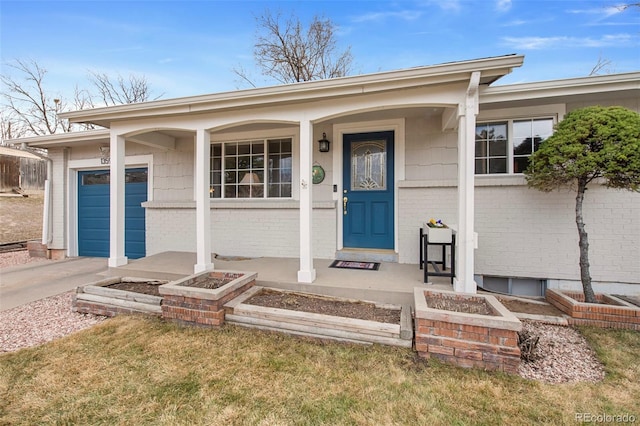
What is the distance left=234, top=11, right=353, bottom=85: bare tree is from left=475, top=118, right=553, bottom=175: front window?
8085 mm

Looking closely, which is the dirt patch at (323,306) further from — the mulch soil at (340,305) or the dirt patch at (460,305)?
the dirt patch at (460,305)

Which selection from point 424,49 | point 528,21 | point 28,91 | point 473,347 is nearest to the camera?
point 473,347

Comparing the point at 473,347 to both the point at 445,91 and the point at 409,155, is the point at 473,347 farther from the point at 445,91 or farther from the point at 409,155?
the point at 409,155

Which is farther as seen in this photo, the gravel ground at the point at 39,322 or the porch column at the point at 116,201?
the porch column at the point at 116,201

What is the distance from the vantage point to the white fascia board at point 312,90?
9.52 feet

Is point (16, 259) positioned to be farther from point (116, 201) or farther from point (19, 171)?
point (19, 171)

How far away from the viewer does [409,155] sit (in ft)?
14.5

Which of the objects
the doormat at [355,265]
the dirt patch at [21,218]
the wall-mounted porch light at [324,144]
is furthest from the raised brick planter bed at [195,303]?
the dirt patch at [21,218]

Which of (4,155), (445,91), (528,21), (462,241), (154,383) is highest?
(528,21)

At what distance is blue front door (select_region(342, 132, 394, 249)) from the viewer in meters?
4.57

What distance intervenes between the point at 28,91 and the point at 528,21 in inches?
783

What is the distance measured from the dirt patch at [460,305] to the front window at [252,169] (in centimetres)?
312

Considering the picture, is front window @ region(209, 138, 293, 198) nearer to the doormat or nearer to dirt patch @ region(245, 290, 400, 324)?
the doormat

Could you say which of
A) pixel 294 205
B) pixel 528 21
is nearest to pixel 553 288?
pixel 294 205
